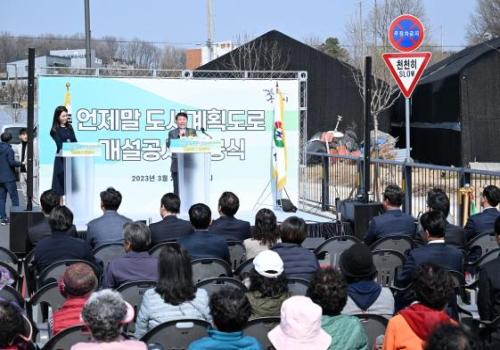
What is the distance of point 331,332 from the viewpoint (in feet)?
14.4

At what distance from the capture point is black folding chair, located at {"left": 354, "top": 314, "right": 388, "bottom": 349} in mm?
4816

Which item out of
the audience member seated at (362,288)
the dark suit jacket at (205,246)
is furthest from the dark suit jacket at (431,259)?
the dark suit jacket at (205,246)

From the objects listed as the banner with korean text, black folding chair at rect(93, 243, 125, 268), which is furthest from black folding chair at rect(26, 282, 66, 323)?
the banner with korean text

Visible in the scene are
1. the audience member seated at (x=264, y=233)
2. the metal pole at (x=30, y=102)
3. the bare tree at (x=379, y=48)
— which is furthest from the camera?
the bare tree at (x=379, y=48)

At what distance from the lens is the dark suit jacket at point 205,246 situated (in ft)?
22.6

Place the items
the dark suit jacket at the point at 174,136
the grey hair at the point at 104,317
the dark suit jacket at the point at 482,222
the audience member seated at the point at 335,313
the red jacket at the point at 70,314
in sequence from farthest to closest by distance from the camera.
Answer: the dark suit jacket at the point at 174,136, the dark suit jacket at the point at 482,222, the red jacket at the point at 70,314, the audience member seated at the point at 335,313, the grey hair at the point at 104,317

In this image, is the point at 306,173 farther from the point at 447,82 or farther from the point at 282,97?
the point at 447,82

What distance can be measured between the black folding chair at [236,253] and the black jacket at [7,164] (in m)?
8.44

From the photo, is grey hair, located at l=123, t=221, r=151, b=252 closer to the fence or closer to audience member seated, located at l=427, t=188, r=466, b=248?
audience member seated, located at l=427, t=188, r=466, b=248

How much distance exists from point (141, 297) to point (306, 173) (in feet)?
36.7

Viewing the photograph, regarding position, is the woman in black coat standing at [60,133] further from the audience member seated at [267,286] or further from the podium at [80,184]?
the audience member seated at [267,286]

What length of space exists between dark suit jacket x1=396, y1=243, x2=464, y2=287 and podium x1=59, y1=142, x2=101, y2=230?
269 inches

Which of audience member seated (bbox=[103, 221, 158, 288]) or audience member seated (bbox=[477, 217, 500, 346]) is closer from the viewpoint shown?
audience member seated (bbox=[477, 217, 500, 346])

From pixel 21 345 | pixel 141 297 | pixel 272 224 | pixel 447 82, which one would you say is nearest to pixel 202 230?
pixel 272 224
